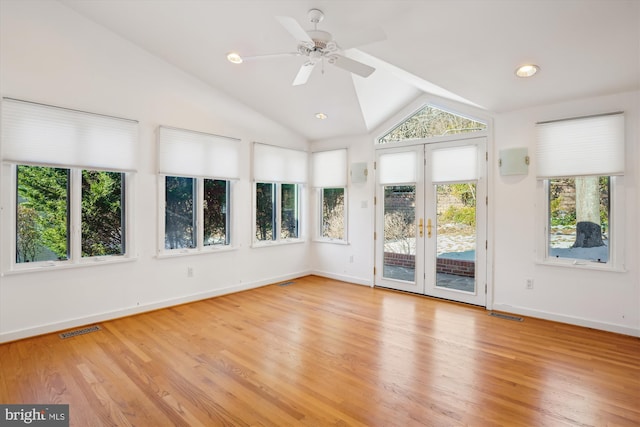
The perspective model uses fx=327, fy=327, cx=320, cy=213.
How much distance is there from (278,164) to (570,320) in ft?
15.3

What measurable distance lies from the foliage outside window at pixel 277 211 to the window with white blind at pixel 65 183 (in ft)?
6.85

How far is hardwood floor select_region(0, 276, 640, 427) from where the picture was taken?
7.13 feet

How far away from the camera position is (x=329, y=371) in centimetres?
272

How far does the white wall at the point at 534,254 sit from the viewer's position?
350 centimetres

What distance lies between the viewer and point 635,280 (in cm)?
348

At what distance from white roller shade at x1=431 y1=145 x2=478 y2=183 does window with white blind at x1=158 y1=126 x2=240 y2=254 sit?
3.05m

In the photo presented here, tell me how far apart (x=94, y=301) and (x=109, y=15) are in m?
3.20

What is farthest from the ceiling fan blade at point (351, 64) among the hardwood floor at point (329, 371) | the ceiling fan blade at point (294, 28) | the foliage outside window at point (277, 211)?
the foliage outside window at point (277, 211)

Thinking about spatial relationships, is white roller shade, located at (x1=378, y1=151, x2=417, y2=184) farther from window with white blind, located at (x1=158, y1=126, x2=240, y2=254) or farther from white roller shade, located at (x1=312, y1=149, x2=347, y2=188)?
window with white blind, located at (x1=158, y1=126, x2=240, y2=254)

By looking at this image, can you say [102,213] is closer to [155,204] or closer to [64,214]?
[64,214]

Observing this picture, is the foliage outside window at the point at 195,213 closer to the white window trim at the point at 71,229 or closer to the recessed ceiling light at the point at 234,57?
the white window trim at the point at 71,229

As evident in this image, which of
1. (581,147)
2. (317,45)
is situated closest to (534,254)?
(581,147)

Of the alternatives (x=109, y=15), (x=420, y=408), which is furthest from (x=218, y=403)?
(x=109, y=15)

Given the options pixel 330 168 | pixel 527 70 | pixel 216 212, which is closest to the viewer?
pixel 527 70
